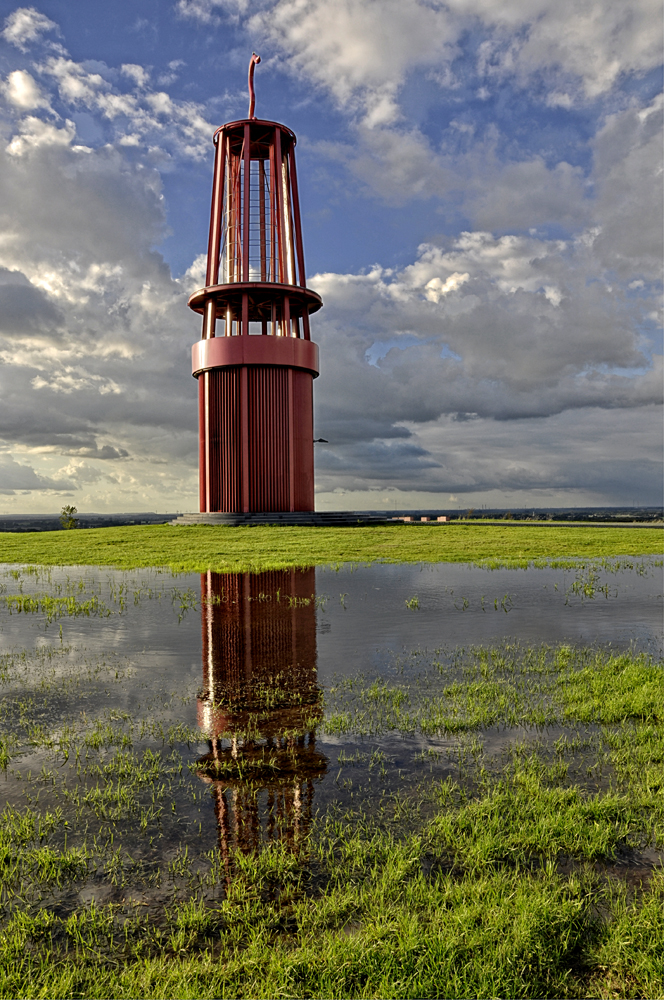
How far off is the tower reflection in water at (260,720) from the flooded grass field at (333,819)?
0.10 feet

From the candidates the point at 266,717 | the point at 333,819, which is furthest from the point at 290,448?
the point at 333,819

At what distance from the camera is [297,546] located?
25312 millimetres

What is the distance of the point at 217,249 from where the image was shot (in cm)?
4025

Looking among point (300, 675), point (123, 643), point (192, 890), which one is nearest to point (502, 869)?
point (192, 890)

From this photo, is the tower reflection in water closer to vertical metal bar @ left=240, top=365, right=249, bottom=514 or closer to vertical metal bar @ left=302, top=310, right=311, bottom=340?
vertical metal bar @ left=240, top=365, right=249, bottom=514

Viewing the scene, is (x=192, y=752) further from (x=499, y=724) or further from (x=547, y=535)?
(x=547, y=535)

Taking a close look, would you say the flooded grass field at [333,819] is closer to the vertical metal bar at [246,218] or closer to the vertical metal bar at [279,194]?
the vertical metal bar at [246,218]

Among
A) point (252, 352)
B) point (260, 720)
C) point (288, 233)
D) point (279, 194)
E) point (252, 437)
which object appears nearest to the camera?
point (260, 720)

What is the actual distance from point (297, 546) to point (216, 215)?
26049mm

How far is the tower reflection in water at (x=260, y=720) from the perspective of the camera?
434cm

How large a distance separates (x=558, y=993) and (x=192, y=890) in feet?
6.52

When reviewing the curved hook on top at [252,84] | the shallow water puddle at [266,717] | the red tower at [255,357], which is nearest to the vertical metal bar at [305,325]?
the red tower at [255,357]

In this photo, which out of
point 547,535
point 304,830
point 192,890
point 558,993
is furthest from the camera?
point 547,535

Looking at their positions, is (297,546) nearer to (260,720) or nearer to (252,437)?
(252,437)
